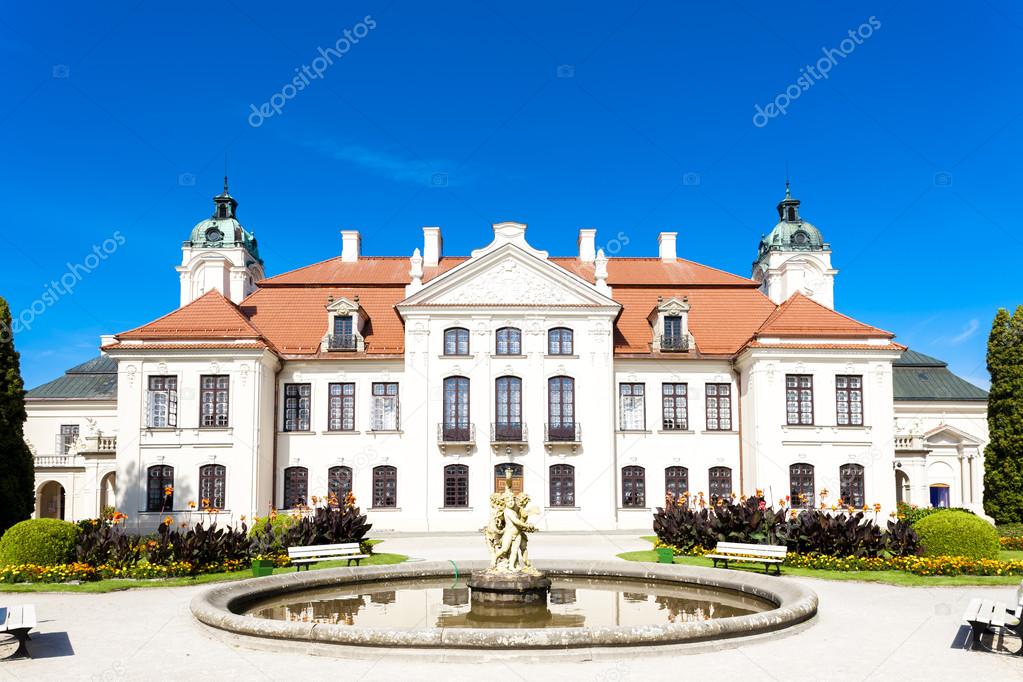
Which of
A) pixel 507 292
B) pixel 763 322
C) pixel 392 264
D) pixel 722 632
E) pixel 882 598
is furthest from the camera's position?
pixel 392 264

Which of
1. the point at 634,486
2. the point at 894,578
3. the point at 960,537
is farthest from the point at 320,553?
the point at 634,486

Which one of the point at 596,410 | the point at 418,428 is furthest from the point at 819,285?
the point at 418,428

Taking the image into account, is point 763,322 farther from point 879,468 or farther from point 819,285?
point 819,285

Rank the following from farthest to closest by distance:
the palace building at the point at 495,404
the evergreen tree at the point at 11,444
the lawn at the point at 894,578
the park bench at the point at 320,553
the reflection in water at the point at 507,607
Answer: the palace building at the point at 495,404, the evergreen tree at the point at 11,444, the park bench at the point at 320,553, the lawn at the point at 894,578, the reflection in water at the point at 507,607

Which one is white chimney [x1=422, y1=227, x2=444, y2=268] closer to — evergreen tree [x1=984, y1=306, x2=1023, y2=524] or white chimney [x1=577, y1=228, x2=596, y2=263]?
white chimney [x1=577, y1=228, x2=596, y2=263]

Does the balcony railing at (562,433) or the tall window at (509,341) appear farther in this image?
the tall window at (509,341)

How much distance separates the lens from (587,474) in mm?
36406

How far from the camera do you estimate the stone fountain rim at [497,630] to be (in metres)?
12.0

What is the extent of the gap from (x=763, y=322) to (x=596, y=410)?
28.1ft

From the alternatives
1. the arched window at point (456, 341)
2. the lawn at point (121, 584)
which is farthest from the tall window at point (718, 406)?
the lawn at point (121, 584)

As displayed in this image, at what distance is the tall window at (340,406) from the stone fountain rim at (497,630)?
61.1ft

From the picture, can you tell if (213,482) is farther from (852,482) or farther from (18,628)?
(852,482)

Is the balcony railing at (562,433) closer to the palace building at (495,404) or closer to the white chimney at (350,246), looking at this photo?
the palace building at (495,404)

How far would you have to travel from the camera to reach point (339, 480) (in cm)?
3691
